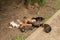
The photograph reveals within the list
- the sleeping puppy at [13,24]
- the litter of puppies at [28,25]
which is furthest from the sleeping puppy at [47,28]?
the sleeping puppy at [13,24]

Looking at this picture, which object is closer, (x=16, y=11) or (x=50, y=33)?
(x=50, y=33)

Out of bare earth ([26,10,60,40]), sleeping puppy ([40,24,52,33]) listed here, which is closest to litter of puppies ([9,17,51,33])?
sleeping puppy ([40,24,52,33])

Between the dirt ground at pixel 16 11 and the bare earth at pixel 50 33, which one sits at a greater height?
the dirt ground at pixel 16 11

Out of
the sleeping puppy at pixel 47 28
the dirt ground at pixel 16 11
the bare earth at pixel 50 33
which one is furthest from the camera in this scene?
the dirt ground at pixel 16 11

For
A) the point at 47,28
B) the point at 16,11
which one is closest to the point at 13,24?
the point at 16,11

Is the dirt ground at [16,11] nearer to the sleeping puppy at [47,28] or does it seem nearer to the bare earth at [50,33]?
the bare earth at [50,33]

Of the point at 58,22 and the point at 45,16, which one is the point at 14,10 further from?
the point at 58,22

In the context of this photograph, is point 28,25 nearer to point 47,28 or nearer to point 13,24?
point 13,24

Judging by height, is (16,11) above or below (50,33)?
above

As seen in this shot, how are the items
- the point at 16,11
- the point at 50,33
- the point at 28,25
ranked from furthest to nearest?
1. the point at 16,11
2. the point at 28,25
3. the point at 50,33

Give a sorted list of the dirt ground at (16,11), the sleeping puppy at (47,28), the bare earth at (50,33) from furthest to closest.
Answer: the dirt ground at (16,11) < the sleeping puppy at (47,28) < the bare earth at (50,33)

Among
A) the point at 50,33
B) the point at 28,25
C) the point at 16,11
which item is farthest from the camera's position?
the point at 16,11

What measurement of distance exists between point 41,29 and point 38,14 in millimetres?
807

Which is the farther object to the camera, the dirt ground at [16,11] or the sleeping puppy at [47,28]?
the dirt ground at [16,11]
